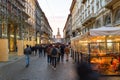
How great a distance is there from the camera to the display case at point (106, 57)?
15.3 metres

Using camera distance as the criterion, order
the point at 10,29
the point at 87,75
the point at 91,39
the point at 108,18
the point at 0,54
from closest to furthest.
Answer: the point at 87,75 → the point at 91,39 → the point at 0,54 → the point at 108,18 → the point at 10,29

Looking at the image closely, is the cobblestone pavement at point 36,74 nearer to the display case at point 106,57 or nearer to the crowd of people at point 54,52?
the crowd of people at point 54,52

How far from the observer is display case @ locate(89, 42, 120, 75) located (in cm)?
1530

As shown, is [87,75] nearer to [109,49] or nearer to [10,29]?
[109,49]

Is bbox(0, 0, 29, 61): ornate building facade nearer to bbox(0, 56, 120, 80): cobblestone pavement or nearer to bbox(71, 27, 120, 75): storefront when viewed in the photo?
bbox(0, 56, 120, 80): cobblestone pavement

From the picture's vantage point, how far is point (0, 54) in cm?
2758

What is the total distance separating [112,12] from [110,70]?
51.1 feet

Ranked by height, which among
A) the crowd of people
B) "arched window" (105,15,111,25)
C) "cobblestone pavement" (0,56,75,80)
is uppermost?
"arched window" (105,15,111,25)

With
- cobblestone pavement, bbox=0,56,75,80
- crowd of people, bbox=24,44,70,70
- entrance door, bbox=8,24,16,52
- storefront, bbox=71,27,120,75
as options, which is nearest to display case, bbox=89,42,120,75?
storefront, bbox=71,27,120,75

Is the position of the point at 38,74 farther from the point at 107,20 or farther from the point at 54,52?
the point at 107,20

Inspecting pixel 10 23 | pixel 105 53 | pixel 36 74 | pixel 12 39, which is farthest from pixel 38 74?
pixel 12 39

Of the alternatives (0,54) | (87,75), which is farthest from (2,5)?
(87,75)

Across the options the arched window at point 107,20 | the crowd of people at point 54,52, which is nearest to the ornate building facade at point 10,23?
the crowd of people at point 54,52

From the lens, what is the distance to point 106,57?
1534cm
